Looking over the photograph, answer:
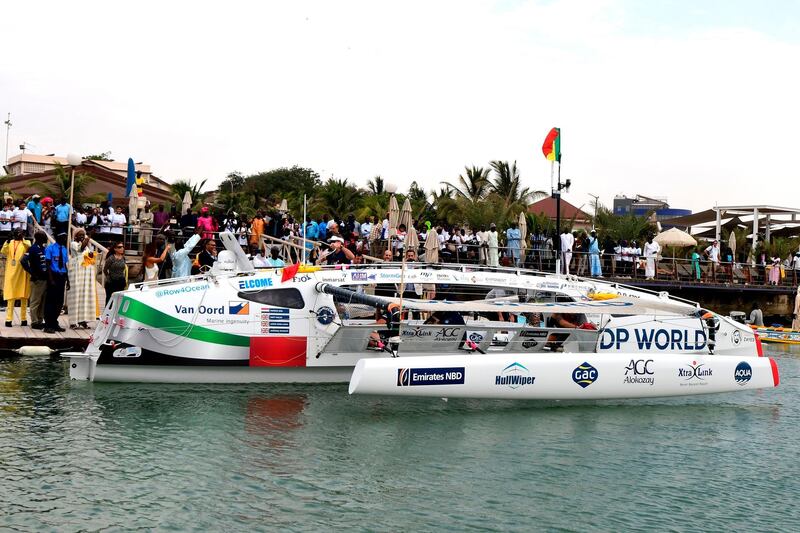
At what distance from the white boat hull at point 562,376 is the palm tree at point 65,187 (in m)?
32.5

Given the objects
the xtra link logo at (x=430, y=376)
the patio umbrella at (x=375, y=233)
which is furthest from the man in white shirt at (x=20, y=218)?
the xtra link logo at (x=430, y=376)

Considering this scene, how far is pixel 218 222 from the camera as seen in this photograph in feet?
96.0

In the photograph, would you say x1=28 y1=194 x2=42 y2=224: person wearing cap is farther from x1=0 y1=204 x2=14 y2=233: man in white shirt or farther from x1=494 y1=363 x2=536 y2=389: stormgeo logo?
x1=494 y1=363 x2=536 y2=389: stormgeo logo

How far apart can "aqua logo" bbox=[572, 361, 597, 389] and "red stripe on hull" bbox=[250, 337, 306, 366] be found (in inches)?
191

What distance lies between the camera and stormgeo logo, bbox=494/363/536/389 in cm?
1512

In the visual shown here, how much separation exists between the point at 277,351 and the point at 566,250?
65.7 ft

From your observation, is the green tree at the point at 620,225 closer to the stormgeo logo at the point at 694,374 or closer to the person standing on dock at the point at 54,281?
the stormgeo logo at the point at 694,374

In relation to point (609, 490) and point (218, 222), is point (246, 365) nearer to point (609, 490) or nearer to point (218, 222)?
point (609, 490)

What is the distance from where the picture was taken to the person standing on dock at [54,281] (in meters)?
19.0

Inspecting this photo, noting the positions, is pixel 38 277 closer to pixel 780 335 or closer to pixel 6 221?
pixel 6 221

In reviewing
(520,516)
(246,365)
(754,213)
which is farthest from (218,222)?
(754,213)

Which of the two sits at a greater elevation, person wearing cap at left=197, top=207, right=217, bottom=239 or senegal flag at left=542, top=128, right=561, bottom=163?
senegal flag at left=542, top=128, right=561, bottom=163

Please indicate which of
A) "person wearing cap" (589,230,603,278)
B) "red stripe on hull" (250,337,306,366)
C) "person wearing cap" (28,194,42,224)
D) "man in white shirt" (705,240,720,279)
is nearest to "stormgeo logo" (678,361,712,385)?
"red stripe on hull" (250,337,306,366)

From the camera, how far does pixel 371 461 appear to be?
39.7 ft
